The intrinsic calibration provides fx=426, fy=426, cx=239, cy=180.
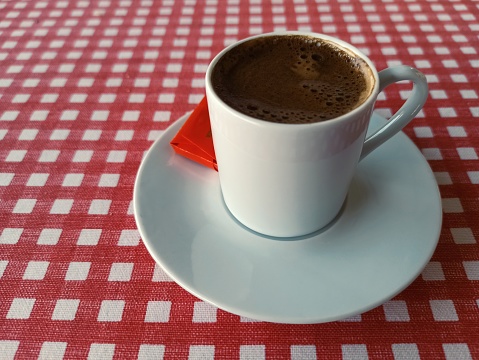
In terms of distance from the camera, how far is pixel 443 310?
0.46 metres

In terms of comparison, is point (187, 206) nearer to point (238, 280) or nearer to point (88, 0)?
point (238, 280)

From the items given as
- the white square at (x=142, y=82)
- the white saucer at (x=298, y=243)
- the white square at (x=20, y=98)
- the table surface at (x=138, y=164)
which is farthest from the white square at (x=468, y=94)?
the white square at (x=20, y=98)

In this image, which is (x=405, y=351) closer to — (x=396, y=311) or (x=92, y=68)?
(x=396, y=311)

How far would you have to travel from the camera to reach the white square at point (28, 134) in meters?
0.71

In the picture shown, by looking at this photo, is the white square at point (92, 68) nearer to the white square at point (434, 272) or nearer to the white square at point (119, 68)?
the white square at point (119, 68)

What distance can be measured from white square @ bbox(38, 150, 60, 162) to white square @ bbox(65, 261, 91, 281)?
8.7 inches

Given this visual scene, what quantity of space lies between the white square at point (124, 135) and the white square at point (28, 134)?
138mm

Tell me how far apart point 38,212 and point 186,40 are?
529 millimetres

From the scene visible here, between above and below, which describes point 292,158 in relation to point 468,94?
above

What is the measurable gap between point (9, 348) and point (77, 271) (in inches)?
4.1

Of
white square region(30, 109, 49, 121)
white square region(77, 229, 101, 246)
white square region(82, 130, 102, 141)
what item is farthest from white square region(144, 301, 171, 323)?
white square region(30, 109, 49, 121)

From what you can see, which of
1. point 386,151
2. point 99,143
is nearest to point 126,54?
point 99,143

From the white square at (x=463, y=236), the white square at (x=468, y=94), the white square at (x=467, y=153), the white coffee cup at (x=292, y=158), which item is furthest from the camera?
the white square at (x=468, y=94)

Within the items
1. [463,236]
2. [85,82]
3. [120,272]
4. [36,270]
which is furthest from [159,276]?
[85,82]
